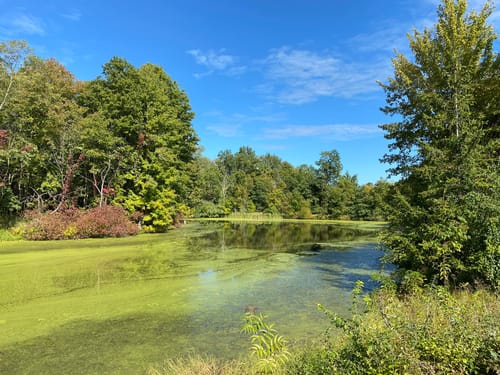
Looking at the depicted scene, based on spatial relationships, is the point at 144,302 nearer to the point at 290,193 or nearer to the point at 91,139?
the point at 91,139

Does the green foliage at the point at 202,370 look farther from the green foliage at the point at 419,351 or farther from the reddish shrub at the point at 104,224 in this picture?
the reddish shrub at the point at 104,224

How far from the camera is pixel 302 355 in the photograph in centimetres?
362

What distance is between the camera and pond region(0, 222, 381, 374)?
461 centimetres

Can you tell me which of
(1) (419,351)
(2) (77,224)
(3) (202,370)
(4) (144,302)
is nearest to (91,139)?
(2) (77,224)

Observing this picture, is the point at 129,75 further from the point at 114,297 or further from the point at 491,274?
the point at 491,274

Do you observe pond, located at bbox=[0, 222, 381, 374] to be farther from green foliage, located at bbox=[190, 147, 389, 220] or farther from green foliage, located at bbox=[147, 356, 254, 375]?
green foliage, located at bbox=[190, 147, 389, 220]

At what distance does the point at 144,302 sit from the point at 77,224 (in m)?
12.4

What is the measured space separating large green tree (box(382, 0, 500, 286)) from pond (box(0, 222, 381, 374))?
7.29ft

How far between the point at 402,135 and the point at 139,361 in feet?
29.7

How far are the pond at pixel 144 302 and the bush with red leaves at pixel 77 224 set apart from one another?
8.12ft

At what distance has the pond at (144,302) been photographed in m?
4.61

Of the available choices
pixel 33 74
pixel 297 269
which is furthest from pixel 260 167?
pixel 297 269

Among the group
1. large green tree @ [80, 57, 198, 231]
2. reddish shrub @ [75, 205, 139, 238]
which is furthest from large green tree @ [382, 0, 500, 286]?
Result: large green tree @ [80, 57, 198, 231]

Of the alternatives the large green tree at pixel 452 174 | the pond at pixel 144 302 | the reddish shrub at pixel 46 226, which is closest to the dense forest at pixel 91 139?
the reddish shrub at pixel 46 226
